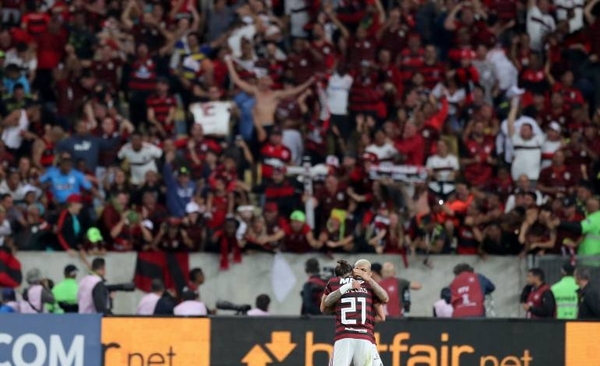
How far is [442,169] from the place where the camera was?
2703cm

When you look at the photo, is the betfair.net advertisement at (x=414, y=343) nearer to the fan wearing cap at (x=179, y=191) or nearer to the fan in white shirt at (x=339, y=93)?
the fan wearing cap at (x=179, y=191)

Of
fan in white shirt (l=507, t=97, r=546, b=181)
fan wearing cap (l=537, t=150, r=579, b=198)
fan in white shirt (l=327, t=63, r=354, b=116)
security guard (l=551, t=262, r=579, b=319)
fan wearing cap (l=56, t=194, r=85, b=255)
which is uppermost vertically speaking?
fan in white shirt (l=327, t=63, r=354, b=116)

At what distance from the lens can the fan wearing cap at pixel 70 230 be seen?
25.6 meters

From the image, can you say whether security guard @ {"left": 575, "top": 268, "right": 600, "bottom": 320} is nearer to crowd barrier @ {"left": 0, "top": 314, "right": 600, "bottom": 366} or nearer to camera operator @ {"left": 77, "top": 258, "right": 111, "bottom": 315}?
crowd barrier @ {"left": 0, "top": 314, "right": 600, "bottom": 366}

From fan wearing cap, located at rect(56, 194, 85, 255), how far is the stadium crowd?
35 mm

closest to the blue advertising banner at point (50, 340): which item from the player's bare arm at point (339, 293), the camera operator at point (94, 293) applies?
the camera operator at point (94, 293)

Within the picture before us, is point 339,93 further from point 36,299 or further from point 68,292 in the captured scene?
point 36,299

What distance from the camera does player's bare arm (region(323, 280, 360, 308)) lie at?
18859mm

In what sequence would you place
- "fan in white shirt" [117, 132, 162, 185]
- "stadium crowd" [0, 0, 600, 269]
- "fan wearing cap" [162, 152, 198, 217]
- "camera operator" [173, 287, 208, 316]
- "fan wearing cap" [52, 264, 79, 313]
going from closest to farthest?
"camera operator" [173, 287, 208, 316] < "fan wearing cap" [52, 264, 79, 313] < "stadium crowd" [0, 0, 600, 269] < "fan wearing cap" [162, 152, 198, 217] < "fan in white shirt" [117, 132, 162, 185]

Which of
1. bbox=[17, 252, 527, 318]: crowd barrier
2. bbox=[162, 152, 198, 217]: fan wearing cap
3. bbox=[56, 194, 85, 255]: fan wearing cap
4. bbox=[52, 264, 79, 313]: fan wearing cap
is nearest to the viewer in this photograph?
bbox=[52, 264, 79, 313]: fan wearing cap

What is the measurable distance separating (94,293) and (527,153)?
802 cm

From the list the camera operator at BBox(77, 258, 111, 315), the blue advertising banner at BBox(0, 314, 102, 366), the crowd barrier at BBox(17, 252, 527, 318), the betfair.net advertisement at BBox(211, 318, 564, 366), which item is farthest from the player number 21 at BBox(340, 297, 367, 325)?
the crowd barrier at BBox(17, 252, 527, 318)

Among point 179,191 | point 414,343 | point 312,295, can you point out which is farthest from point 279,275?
point 414,343

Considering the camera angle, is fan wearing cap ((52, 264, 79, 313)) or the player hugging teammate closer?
the player hugging teammate
